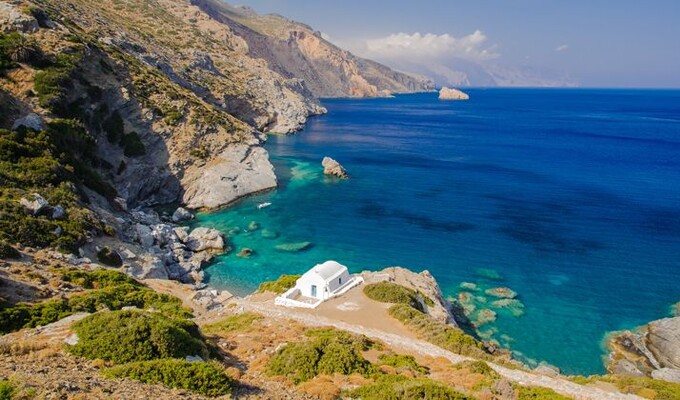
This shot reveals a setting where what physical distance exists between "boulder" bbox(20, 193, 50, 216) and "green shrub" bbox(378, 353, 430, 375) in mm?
27237

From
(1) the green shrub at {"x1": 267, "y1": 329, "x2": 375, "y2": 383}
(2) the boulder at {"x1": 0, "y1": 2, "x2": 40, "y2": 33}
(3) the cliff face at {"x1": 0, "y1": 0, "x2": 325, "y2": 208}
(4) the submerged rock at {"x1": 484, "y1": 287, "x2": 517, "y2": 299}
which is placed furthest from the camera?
(2) the boulder at {"x1": 0, "y1": 2, "x2": 40, "y2": 33}

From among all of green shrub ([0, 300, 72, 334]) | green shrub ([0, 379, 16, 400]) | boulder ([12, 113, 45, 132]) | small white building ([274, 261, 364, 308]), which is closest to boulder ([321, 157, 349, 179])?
small white building ([274, 261, 364, 308])

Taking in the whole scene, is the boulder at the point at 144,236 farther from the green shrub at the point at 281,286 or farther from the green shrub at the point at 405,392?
the green shrub at the point at 405,392

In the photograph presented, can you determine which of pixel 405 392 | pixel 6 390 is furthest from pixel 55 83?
pixel 405 392

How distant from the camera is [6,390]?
31.5ft

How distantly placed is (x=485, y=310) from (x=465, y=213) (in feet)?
75.7

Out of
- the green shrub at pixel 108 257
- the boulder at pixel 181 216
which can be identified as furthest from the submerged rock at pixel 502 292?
the boulder at pixel 181 216

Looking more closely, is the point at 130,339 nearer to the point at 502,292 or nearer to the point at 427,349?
the point at 427,349

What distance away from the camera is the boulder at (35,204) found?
30250 millimetres

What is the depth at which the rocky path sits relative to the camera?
1812 cm

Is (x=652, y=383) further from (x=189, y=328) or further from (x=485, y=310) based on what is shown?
(x=189, y=328)

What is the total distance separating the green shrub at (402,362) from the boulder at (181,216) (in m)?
39.8

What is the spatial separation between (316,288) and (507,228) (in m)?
31.6

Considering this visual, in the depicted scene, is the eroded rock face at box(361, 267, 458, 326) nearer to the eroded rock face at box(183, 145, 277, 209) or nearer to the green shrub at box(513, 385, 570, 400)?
the green shrub at box(513, 385, 570, 400)
